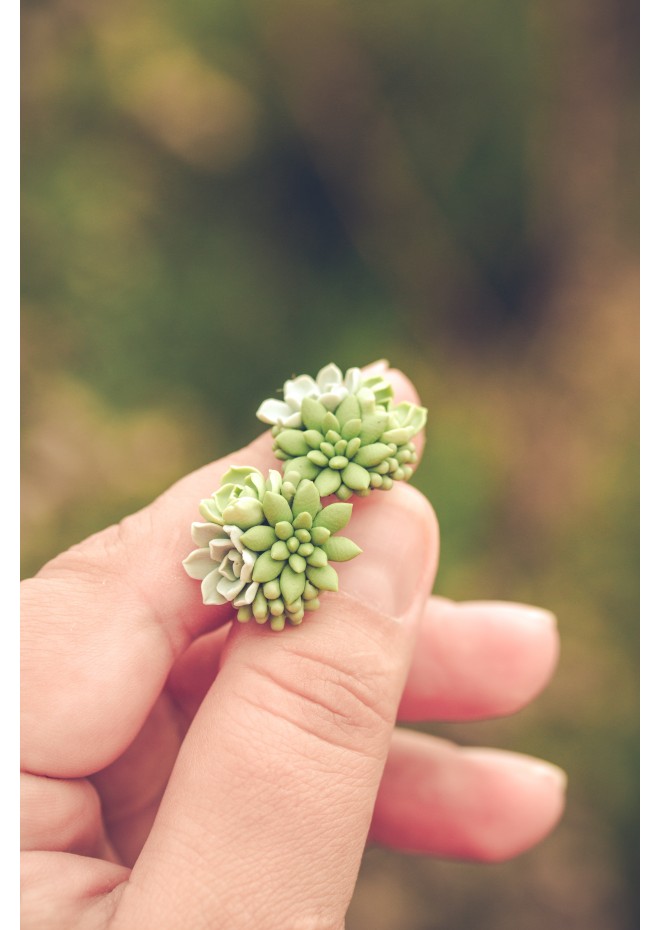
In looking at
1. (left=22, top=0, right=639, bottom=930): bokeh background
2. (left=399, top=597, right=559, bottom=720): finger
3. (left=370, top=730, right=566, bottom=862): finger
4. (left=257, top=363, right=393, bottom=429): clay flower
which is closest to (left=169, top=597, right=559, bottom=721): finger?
(left=399, top=597, right=559, bottom=720): finger

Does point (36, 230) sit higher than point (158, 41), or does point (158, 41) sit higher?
point (158, 41)

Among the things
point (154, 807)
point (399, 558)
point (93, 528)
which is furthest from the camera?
point (93, 528)

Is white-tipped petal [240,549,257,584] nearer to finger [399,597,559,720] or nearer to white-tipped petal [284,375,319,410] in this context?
white-tipped petal [284,375,319,410]

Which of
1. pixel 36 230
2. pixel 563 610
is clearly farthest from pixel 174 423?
pixel 563 610

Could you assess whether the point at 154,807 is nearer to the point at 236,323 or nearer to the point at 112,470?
the point at 112,470

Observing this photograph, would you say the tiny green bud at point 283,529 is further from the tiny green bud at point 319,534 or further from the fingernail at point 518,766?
the fingernail at point 518,766

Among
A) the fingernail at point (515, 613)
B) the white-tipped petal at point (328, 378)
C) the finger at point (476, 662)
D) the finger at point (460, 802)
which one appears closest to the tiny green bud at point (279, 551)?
the white-tipped petal at point (328, 378)
